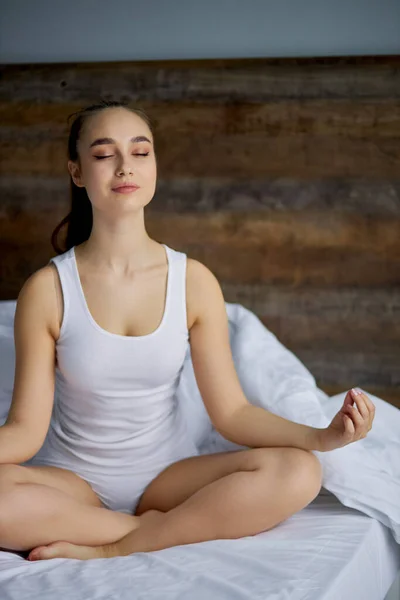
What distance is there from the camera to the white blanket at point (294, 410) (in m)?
1.58

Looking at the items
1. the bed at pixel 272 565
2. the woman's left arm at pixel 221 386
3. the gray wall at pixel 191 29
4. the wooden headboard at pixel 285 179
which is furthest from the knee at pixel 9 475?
the gray wall at pixel 191 29

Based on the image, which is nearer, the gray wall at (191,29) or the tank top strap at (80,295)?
the tank top strap at (80,295)

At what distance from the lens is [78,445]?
1599mm

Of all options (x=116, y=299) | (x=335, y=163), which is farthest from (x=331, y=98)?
(x=116, y=299)

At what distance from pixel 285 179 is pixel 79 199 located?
27.9 inches

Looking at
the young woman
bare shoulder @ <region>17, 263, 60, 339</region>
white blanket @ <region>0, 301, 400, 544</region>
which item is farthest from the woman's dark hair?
white blanket @ <region>0, 301, 400, 544</region>

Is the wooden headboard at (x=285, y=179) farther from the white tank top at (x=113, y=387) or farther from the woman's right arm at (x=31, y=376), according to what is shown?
the woman's right arm at (x=31, y=376)

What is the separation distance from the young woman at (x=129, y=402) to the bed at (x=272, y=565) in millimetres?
83

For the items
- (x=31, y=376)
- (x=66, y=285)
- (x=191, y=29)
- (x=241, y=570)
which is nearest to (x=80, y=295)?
(x=66, y=285)

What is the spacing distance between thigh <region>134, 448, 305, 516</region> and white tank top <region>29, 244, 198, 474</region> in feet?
0.13

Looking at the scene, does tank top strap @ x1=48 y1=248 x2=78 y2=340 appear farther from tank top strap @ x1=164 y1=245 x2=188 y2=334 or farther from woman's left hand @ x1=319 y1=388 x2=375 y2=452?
woman's left hand @ x1=319 y1=388 x2=375 y2=452

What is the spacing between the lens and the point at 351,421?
1432 mm

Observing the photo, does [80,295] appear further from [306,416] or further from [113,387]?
[306,416]

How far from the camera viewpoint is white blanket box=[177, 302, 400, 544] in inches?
62.0
